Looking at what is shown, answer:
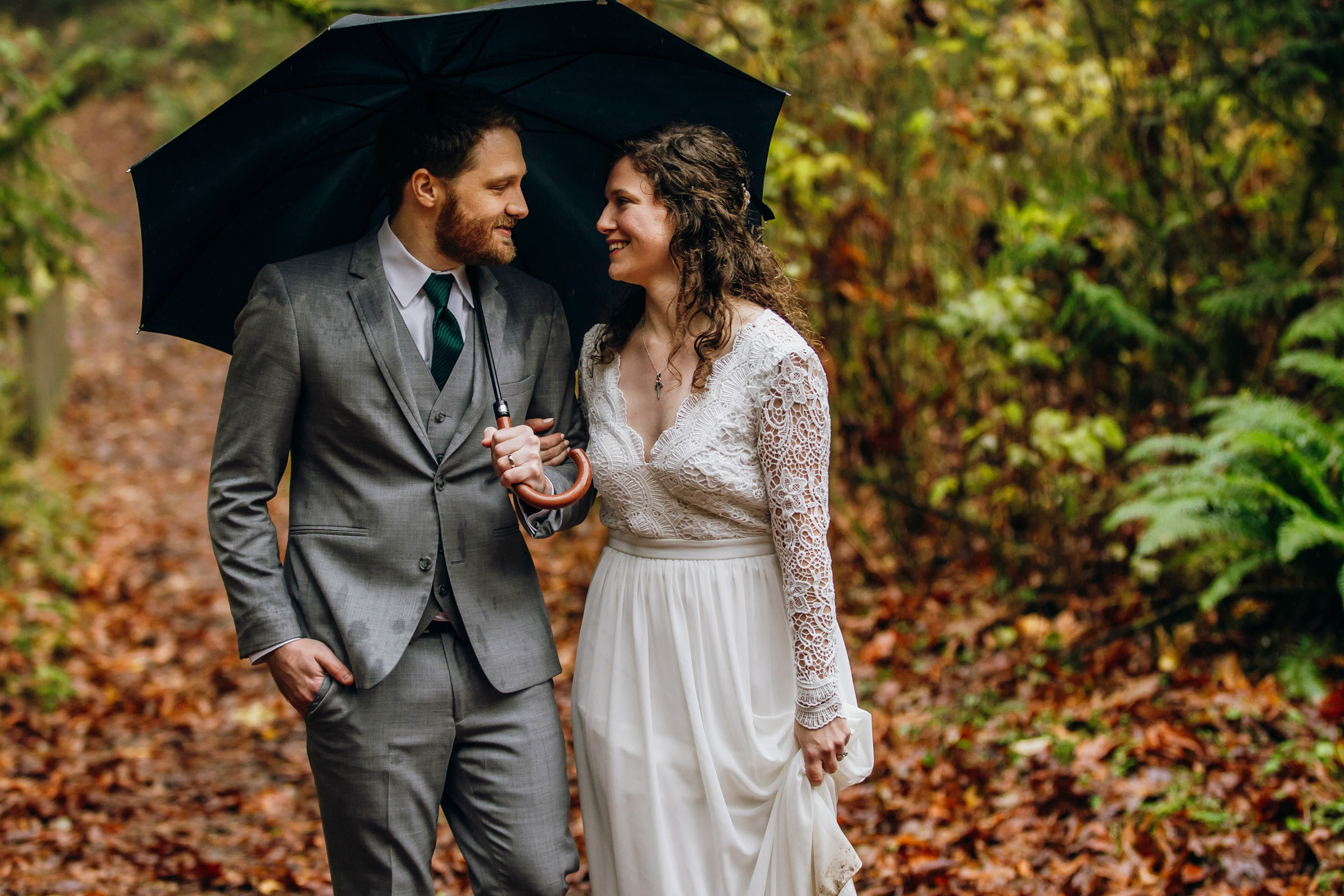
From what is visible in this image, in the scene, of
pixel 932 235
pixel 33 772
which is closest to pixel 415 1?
pixel 932 235

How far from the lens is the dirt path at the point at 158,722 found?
13.8 feet

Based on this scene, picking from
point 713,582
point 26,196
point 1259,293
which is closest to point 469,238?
point 713,582

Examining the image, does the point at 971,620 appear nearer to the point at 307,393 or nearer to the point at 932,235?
the point at 932,235

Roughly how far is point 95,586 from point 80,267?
256 centimetres

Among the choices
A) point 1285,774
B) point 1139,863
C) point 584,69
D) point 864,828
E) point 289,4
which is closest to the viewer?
point 584,69

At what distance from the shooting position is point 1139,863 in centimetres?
355

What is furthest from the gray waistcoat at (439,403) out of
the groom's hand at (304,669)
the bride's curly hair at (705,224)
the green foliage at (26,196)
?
the green foliage at (26,196)

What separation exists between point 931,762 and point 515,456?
109 inches

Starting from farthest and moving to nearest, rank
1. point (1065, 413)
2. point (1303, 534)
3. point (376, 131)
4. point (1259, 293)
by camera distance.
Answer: point (1065, 413)
point (1259, 293)
point (1303, 534)
point (376, 131)

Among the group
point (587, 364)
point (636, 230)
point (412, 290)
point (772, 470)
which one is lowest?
point (772, 470)

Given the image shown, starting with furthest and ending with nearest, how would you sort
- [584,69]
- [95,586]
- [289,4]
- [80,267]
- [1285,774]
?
[95,586] < [80,267] < [289,4] < [1285,774] < [584,69]

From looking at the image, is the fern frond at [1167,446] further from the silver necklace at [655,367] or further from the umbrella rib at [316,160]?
the umbrella rib at [316,160]

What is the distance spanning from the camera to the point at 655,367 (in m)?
2.79

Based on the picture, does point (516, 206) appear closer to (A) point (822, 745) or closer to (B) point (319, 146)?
(B) point (319, 146)
